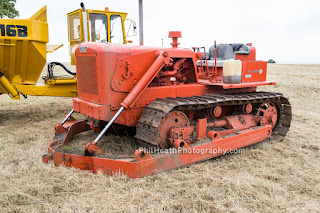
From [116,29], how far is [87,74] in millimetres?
3983

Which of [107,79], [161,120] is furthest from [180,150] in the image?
[107,79]

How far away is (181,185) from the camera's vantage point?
3.72 meters

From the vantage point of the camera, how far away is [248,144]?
5.21m

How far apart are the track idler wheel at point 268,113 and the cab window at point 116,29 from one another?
4.48 metres

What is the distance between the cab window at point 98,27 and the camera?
7923 mm

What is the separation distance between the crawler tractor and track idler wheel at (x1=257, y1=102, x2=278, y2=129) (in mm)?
182

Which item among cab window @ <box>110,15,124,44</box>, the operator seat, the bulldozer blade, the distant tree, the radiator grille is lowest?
the bulldozer blade

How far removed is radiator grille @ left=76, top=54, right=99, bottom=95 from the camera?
4.45m

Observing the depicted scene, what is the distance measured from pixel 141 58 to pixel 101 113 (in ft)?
3.64

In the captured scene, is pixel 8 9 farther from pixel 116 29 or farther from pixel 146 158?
pixel 146 158

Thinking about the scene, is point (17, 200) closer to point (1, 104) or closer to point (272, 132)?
point (272, 132)

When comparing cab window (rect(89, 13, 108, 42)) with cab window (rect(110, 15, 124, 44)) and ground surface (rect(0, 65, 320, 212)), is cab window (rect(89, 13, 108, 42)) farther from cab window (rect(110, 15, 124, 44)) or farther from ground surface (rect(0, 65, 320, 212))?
ground surface (rect(0, 65, 320, 212))

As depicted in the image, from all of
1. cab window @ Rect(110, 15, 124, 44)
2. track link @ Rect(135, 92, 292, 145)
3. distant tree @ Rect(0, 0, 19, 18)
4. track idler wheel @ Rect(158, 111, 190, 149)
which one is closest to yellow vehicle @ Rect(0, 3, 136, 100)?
cab window @ Rect(110, 15, 124, 44)

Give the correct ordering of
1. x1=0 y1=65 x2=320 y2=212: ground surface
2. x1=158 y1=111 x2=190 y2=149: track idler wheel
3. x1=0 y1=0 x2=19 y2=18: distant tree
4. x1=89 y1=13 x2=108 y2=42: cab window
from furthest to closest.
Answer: x1=0 y1=0 x2=19 y2=18: distant tree < x1=89 y1=13 x2=108 y2=42: cab window < x1=158 y1=111 x2=190 y2=149: track idler wheel < x1=0 y1=65 x2=320 y2=212: ground surface
